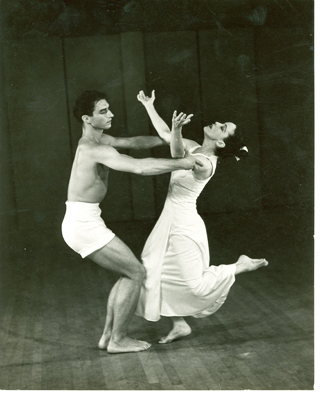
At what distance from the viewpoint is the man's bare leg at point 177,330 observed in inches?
188

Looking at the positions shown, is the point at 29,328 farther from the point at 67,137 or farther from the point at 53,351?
the point at 67,137

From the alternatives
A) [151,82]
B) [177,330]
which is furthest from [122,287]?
[151,82]

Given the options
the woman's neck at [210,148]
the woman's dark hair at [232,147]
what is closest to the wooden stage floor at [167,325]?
the woman's dark hair at [232,147]

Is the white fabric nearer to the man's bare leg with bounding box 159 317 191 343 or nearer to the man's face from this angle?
the man's face

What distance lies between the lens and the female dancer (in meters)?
4.70

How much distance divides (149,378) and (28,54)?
109 inches

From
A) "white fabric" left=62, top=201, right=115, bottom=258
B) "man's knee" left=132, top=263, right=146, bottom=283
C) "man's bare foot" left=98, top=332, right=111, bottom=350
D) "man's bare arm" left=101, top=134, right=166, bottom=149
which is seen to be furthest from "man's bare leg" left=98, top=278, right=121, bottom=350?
"man's bare arm" left=101, top=134, right=166, bottom=149

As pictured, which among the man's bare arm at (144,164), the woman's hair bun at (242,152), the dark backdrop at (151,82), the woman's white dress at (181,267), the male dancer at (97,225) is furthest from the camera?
the dark backdrop at (151,82)

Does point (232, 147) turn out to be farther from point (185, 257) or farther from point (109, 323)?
point (109, 323)

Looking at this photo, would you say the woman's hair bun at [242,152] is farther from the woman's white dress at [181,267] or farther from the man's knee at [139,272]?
the man's knee at [139,272]

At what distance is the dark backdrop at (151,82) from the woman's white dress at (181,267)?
2.55ft

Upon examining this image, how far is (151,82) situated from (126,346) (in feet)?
7.02

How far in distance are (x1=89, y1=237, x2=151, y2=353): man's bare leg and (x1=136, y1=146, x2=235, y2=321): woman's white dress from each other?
0.38 feet

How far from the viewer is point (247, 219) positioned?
579cm
